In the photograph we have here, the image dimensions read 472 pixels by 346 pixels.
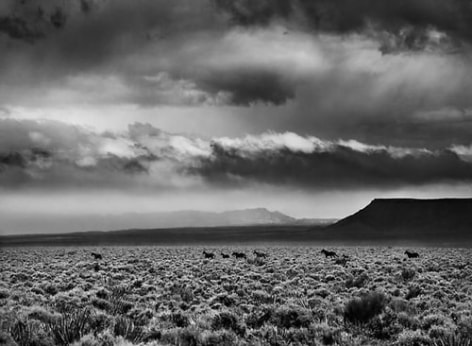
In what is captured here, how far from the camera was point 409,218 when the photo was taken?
176m

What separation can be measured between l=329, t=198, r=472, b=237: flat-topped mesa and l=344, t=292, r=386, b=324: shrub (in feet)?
489

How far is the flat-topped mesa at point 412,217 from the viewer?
165250 mm

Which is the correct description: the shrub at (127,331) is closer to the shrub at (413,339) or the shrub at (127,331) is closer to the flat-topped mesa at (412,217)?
the shrub at (413,339)

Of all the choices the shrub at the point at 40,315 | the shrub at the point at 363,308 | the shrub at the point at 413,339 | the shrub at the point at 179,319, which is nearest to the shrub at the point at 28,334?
the shrub at the point at 40,315

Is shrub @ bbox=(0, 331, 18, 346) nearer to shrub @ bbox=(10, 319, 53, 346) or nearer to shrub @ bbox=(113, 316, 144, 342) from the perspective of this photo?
shrub @ bbox=(10, 319, 53, 346)

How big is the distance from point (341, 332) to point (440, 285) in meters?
12.8

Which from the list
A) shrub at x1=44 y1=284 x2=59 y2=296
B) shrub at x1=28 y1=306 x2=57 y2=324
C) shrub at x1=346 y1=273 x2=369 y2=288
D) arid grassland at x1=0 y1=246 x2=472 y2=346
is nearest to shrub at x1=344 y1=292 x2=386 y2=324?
arid grassland at x1=0 y1=246 x2=472 y2=346

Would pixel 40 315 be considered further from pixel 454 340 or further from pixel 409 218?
pixel 409 218

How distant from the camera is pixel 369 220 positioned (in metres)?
180

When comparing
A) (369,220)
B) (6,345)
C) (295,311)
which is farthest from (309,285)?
(369,220)

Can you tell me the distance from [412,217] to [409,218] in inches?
46.5

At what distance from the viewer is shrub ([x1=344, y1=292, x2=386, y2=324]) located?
48.3ft

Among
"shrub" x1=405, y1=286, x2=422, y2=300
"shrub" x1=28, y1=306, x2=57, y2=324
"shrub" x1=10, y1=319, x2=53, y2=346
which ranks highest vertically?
"shrub" x1=10, y1=319, x2=53, y2=346

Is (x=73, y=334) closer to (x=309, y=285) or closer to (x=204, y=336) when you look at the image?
(x=204, y=336)
